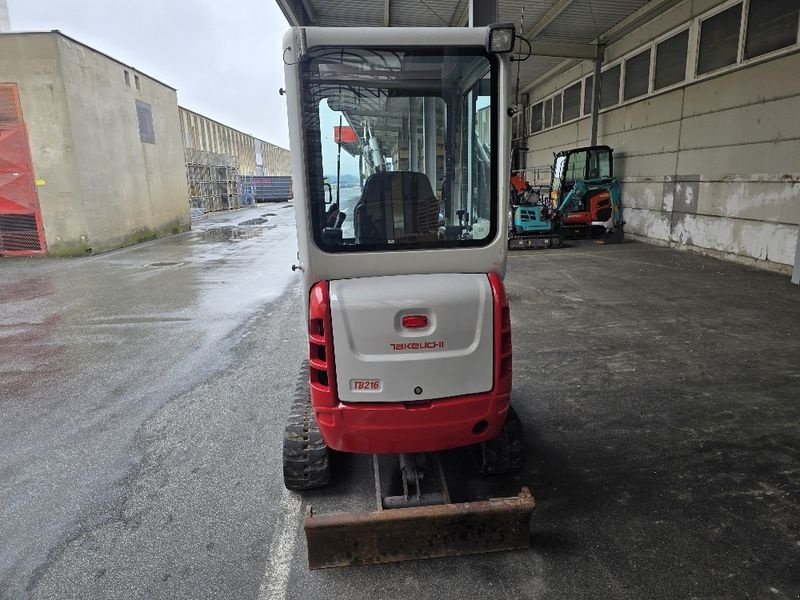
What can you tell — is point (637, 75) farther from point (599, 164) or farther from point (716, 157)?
point (716, 157)

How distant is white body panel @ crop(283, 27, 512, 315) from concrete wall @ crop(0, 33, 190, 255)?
13.6 meters

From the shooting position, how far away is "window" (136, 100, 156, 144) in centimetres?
1708

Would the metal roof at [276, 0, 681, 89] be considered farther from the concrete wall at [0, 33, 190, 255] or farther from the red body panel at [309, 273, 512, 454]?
the red body panel at [309, 273, 512, 454]

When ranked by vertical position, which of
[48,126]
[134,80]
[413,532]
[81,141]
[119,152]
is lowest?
[413,532]

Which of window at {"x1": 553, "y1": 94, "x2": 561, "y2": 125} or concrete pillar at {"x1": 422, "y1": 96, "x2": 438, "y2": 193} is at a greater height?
window at {"x1": 553, "y1": 94, "x2": 561, "y2": 125}

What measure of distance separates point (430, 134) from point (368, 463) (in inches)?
87.2

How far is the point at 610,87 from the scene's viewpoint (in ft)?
51.5

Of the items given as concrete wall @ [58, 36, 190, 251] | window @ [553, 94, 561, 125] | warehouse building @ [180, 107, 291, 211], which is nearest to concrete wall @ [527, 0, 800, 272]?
window @ [553, 94, 561, 125]

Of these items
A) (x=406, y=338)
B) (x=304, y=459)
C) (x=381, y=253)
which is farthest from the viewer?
(x=304, y=459)

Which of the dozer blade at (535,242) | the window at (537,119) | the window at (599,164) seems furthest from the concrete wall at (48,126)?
the window at (537,119)

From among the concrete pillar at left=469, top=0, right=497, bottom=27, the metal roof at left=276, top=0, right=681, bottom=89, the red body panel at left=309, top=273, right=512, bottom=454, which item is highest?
the metal roof at left=276, top=0, right=681, bottom=89

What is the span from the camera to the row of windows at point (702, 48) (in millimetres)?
9242

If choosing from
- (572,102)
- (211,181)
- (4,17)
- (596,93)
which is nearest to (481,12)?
(596,93)

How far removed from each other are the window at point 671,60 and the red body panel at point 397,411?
12.6m
